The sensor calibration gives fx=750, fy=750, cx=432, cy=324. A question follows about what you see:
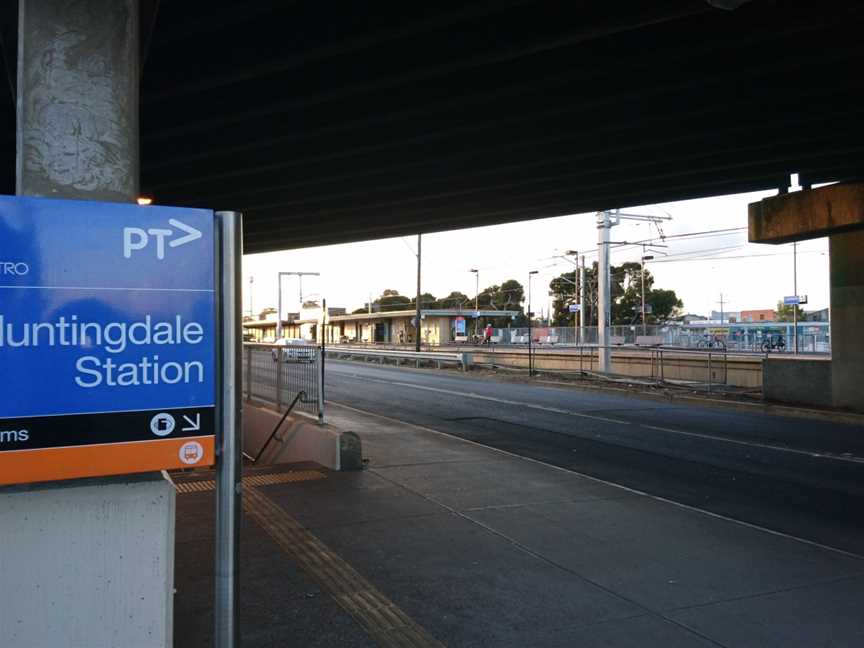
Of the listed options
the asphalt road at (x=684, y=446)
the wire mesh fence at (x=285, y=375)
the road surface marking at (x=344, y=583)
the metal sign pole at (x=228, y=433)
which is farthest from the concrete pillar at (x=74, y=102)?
the wire mesh fence at (x=285, y=375)

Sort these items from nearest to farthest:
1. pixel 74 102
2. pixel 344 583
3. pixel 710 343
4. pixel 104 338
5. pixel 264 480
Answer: pixel 104 338
pixel 74 102
pixel 344 583
pixel 264 480
pixel 710 343

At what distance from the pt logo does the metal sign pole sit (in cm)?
13

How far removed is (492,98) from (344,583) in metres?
7.89

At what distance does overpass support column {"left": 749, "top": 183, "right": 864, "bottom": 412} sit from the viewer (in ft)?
54.2

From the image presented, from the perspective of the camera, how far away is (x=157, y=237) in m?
2.95

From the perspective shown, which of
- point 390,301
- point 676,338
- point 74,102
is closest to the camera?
point 74,102

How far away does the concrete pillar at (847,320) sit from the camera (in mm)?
16891

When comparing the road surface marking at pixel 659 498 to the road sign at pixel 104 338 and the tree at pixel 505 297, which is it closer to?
the road sign at pixel 104 338

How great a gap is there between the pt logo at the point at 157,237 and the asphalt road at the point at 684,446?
612 cm

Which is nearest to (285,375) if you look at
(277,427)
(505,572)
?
(277,427)

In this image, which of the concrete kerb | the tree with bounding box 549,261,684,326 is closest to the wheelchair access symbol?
the concrete kerb

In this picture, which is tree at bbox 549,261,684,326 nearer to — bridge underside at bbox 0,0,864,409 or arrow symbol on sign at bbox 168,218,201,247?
bridge underside at bbox 0,0,864,409

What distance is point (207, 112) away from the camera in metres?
12.0

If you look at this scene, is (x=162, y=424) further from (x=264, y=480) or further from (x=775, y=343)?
Answer: (x=775, y=343)
